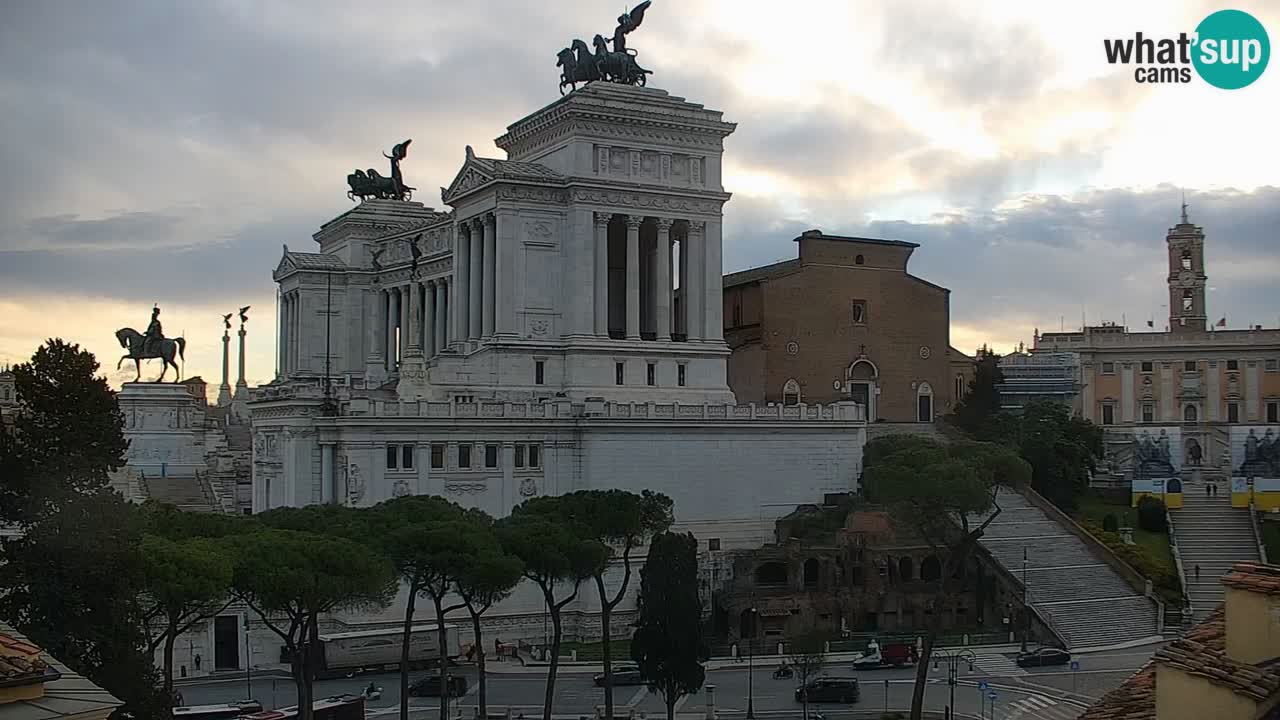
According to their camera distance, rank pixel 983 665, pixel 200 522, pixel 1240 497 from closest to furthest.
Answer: pixel 200 522 < pixel 983 665 < pixel 1240 497

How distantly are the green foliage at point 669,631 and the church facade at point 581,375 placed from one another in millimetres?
18105

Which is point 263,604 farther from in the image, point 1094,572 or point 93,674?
point 1094,572

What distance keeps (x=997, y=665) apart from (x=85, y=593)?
4291 centimetres

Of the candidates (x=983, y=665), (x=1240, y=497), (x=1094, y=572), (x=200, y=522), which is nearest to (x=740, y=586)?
(x=983, y=665)

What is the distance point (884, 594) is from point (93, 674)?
45.2 metres

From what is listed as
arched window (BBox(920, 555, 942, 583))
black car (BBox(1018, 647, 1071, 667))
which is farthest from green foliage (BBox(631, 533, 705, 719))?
arched window (BBox(920, 555, 942, 583))

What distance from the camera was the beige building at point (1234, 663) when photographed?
10570mm

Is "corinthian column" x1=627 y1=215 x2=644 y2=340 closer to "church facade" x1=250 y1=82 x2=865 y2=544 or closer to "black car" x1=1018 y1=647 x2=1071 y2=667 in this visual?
"church facade" x1=250 y1=82 x2=865 y2=544

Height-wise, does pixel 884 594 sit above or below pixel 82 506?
below

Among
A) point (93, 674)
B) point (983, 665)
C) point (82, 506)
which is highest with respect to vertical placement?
point (82, 506)

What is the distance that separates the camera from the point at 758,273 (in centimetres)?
9888

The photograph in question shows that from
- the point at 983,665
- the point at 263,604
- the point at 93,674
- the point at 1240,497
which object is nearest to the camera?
the point at 93,674

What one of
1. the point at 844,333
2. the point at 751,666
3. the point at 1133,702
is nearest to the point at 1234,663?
the point at 1133,702

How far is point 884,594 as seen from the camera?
2741 inches
